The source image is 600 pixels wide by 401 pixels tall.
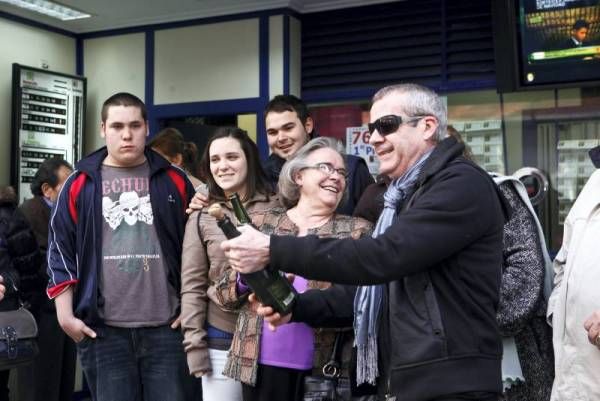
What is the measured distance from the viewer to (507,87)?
4867mm

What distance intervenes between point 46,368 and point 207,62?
2.48 metres

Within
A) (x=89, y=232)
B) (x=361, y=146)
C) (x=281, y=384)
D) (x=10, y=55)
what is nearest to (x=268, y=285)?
(x=281, y=384)

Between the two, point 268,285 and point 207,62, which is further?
point 207,62

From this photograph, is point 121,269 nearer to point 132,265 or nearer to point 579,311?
point 132,265

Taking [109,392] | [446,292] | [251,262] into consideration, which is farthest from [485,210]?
[109,392]

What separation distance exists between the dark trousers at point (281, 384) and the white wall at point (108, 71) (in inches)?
163

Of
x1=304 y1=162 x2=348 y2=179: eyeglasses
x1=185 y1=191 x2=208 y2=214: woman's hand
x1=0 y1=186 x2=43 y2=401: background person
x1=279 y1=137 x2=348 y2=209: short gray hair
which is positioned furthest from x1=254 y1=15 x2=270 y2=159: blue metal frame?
x1=304 y1=162 x2=348 y2=179: eyeglasses

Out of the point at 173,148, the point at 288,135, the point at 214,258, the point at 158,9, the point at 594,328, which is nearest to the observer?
the point at 594,328

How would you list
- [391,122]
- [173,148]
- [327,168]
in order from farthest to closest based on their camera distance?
[173,148], [327,168], [391,122]

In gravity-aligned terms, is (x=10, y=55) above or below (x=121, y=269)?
above

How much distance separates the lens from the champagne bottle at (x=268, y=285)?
7.03ft

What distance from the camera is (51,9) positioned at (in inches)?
230

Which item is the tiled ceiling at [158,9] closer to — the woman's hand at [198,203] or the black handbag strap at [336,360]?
the woman's hand at [198,203]

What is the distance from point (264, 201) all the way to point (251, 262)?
1123mm
